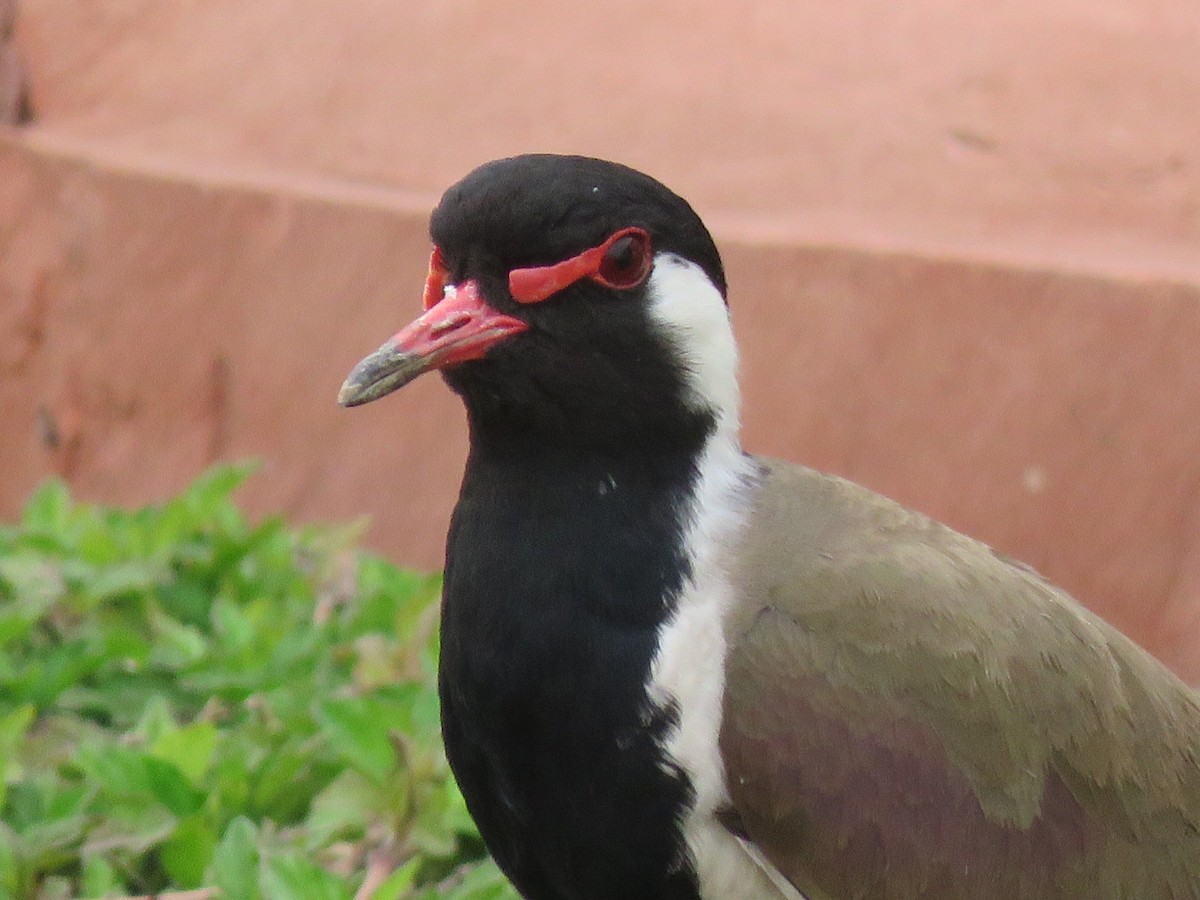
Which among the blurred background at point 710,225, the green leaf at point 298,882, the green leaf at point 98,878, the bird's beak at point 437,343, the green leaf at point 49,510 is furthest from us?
the green leaf at point 49,510

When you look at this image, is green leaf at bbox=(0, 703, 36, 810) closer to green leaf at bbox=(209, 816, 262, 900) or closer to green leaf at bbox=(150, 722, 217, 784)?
green leaf at bbox=(150, 722, 217, 784)

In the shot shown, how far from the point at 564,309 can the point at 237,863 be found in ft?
4.25

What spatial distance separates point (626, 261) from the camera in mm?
2408

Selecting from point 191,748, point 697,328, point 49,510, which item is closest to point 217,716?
point 191,748

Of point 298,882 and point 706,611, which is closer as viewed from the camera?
point 706,611

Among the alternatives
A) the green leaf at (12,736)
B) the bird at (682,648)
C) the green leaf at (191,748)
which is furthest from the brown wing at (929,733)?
the green leaf at (12,736)

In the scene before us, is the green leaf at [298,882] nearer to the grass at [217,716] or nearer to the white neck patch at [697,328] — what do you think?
the grass at [217,716]

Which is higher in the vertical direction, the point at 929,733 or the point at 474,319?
the point at 474,319

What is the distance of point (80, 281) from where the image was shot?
18.0 feet

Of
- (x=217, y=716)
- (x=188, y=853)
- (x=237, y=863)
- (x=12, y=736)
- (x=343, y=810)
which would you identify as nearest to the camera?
(x=237, y=863)

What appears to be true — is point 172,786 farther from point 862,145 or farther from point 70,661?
point 862,145

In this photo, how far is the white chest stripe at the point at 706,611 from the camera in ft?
7.83

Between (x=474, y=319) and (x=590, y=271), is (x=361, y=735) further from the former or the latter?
(x=590, y=271)

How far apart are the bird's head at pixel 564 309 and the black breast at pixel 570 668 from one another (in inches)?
3.9
